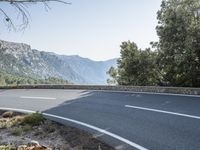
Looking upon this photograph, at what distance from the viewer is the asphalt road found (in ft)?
25.0

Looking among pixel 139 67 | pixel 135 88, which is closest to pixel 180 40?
pixel 139 67

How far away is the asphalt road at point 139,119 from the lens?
7.61 m

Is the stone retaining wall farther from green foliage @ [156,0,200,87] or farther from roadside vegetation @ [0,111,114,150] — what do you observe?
roadside vegetation @ [0,111,114,150]

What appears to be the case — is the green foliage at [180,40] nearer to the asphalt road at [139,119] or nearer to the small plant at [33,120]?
the asphalt road at [139,119]

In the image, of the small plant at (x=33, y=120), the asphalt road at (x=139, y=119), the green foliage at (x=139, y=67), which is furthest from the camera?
the green foliage at (x=139, y=67)

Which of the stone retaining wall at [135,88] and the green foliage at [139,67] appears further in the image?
the green foliage at [139,67]

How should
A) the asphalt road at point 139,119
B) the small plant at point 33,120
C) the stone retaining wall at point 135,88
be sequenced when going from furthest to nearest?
the stone retaining wall at point 135,88
the small plant at point 33,120
the asphalt road at point 139,119

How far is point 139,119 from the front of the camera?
33.7 ft

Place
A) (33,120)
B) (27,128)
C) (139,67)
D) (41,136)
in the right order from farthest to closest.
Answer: (139,67) → (33,120) → (27,128) → (41,136)

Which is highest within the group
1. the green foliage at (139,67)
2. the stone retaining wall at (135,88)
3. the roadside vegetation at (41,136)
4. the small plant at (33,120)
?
the green foliage at (139,67)

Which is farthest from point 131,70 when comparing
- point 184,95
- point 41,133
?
point 41,133

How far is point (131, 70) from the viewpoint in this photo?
90.8 feet

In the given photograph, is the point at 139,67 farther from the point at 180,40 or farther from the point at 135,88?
the point at 135,88

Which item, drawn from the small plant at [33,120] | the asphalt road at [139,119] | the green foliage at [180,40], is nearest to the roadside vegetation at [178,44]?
the green foliage at [180,40]
